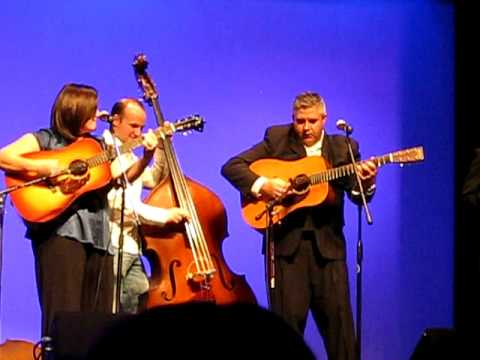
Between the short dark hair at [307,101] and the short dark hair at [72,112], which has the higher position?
the short dark hair at [307,101]

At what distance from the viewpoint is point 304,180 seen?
464 cm

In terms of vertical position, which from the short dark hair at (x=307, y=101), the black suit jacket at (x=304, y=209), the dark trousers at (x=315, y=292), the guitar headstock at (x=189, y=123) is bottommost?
the dark trousers at (x=315, y=292)

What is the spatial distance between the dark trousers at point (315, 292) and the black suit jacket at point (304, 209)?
0.05m

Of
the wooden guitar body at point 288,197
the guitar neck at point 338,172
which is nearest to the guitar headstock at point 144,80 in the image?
the wooden guitar body at point 288,197

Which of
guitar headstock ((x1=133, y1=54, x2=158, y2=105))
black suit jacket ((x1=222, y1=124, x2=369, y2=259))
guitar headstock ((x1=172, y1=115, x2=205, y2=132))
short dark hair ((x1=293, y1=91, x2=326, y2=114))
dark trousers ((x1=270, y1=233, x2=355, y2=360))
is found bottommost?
dark trousers ((x1=270, y1=233, x2=355, y2=360))

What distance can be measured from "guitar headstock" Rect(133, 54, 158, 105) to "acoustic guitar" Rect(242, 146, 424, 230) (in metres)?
0.72

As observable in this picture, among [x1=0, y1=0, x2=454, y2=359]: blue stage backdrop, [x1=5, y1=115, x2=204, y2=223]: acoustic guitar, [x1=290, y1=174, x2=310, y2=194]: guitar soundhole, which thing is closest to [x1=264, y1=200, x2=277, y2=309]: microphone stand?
[x1=290, y1=174, x2=310, y2=194]: guitar soundhole

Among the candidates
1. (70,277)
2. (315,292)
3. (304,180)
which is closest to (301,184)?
(304,180)

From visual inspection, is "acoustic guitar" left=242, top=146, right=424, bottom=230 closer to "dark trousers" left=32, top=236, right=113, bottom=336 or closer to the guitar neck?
the guitar neck

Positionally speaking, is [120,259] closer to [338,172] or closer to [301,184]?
[301,184]

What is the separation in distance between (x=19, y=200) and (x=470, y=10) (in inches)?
134

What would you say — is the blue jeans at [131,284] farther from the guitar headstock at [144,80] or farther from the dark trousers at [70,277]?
the guitar headstock at [144,80]

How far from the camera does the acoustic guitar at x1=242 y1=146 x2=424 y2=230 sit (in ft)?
15.2

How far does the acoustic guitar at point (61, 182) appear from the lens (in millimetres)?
4152
